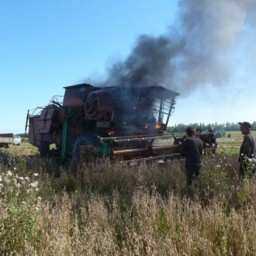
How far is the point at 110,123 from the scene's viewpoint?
42.6 ft

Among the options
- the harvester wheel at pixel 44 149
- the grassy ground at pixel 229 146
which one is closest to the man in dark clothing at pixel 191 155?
the grassy ground at pixel 229 146

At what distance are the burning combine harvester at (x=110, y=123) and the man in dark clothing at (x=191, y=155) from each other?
283cm

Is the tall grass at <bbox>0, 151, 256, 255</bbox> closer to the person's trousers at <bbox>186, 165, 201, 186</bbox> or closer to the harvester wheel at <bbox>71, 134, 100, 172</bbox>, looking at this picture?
the person's trousers at <bbox>186, 165, 201, 186</bbox>

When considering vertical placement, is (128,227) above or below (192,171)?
below

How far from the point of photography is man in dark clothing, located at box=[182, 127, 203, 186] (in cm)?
882

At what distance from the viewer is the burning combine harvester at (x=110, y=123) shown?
1219 cm

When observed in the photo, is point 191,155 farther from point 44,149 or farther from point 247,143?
point 44,149

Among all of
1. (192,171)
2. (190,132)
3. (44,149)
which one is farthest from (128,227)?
(44,149)

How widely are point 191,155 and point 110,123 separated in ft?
14.8

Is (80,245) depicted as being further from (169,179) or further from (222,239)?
(169,179)

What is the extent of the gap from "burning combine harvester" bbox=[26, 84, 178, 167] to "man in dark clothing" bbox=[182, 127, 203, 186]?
283 cm

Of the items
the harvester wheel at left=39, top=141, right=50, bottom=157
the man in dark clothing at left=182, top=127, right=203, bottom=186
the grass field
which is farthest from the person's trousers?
the harvester wheel at left=39, top=141, right=50, bottom=157

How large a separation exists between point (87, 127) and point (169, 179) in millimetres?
5303

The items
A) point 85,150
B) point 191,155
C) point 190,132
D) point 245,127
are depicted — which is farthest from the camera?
point 85,150
